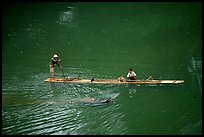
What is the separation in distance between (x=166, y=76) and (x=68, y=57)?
7.17 m

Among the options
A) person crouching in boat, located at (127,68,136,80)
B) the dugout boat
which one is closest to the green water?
the dugout boat

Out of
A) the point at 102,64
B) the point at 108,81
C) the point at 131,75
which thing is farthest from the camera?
the point at 102,64

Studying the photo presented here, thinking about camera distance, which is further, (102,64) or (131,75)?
(102,64)

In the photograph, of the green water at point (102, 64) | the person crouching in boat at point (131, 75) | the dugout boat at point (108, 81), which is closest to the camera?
the green water at point (102, 64)

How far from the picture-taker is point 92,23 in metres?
32.3

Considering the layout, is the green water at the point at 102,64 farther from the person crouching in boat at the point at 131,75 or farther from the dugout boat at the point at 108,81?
the person crouching in boat at the point at 131,75

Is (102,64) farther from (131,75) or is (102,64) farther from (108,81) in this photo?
(131,75)

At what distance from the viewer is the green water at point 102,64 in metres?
16.9

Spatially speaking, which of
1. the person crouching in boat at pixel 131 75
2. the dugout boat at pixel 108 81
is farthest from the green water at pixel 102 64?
the person crouching in boat at pixel 131 75

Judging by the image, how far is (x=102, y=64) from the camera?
76.6 ft

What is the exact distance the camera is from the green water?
16.9 metres

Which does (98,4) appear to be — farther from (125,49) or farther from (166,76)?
(166,76)

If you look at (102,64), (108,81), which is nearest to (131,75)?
(108,81)

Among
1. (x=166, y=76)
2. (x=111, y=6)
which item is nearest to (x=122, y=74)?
(x=166, y=76)
